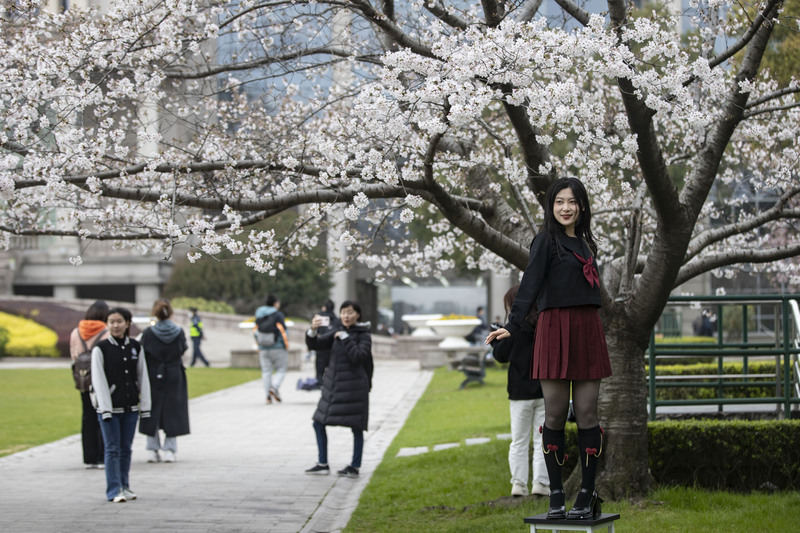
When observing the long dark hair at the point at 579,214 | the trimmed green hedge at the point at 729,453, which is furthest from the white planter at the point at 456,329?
the long dark hair at the point at 579,214

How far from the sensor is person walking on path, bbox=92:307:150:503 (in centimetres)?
823

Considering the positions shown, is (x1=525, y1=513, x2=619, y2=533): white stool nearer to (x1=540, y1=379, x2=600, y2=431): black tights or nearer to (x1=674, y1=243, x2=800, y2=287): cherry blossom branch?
(x1=540, y1=379, x2=600, y2=431): black tights

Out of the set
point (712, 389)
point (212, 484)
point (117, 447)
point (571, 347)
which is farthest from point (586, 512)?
point (712, 389)

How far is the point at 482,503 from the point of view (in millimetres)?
7828

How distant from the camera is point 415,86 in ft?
22.2

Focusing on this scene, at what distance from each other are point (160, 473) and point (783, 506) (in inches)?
245

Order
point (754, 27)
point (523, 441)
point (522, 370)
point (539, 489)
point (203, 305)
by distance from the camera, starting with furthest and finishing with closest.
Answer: point (203, 305) → point (523, 441) → point (522, 370) → point (539, 489) → point (754, 27)

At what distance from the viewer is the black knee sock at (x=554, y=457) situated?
197 inches

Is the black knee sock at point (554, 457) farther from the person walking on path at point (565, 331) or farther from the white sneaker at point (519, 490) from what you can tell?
the white sneaker at point (519, 490)

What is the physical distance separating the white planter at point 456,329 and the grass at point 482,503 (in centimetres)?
1352

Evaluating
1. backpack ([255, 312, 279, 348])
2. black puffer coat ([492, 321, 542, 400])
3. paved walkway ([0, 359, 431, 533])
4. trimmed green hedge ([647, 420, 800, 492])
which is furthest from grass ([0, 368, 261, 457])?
trimmed green hedge ([647, 420, 800, 492])

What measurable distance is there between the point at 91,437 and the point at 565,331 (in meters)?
6.90

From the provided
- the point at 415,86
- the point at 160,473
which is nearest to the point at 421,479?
the point at 160,473

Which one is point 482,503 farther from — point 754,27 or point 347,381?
point 754,27
